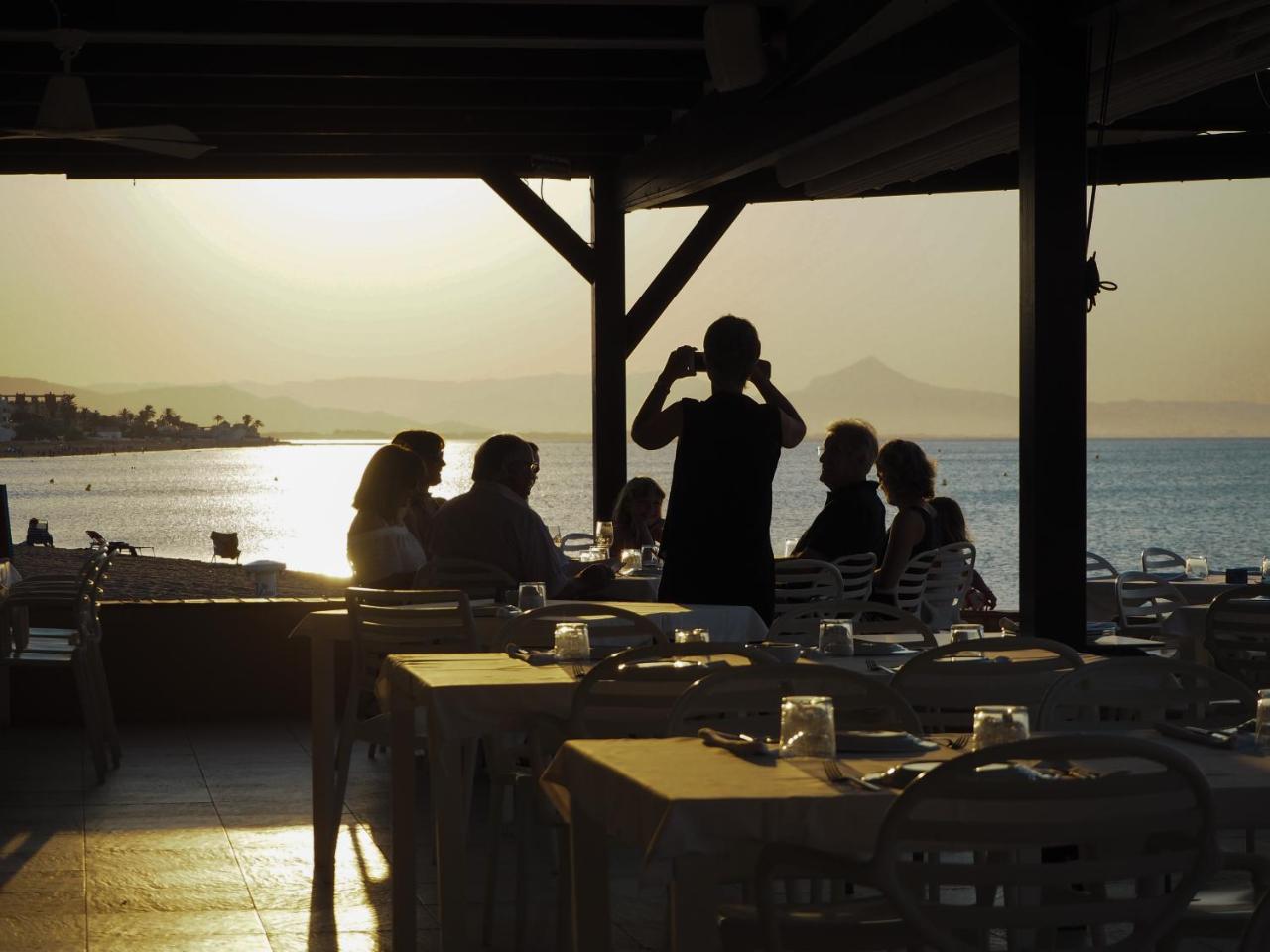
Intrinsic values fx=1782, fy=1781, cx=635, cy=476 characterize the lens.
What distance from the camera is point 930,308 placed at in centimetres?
5228

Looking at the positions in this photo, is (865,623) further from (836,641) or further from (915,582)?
(915,582)

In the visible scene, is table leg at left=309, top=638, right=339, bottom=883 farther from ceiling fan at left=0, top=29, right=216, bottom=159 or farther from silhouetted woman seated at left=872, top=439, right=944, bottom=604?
ceiling fan at left=0, top=29, right=216, bottom=159

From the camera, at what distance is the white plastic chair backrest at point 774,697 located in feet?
10.2

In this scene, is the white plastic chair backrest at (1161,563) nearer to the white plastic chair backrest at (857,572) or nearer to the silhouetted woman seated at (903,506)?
the white plastic chair backrest at (857,572)

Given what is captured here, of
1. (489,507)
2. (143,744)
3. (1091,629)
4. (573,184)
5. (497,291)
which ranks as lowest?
(143,744)

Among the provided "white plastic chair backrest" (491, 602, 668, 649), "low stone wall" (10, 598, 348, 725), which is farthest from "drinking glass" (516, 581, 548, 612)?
"low stone wall" (10, 598, 348, 725)

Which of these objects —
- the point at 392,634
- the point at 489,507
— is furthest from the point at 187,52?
the point at 392,634

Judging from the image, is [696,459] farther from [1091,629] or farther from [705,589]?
[1091,629]

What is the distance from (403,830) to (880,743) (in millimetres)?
1504

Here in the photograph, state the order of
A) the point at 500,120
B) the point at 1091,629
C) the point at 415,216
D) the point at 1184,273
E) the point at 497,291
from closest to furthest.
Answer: the point at 1091,629 → the point at 500,120 → the point at 415,216 → the point at 497,291 → the point at 1184,273

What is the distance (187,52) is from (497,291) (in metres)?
36.0

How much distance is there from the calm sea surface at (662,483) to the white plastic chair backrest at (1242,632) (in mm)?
37379

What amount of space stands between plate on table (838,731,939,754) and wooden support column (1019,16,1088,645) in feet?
6.88

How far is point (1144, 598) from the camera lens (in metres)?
7.24
